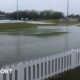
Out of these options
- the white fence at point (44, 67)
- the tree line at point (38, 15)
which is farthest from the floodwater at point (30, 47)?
the tree line at point (38, 15)

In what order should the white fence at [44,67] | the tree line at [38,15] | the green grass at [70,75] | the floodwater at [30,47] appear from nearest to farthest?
the white fence at [44,67] → the green grass at [70,75] → the floodwater at [30,47] → the tree line at [38,15]

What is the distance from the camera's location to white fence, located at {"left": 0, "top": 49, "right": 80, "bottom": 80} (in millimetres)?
6566

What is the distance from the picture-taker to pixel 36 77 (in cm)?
744

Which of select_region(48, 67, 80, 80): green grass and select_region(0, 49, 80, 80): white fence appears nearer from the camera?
select_region(0, 49, 80, 80): white fence

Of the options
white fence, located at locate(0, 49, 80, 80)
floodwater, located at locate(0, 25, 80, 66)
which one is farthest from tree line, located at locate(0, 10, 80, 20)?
white fence, located at locate(0, 49, 80, 80)

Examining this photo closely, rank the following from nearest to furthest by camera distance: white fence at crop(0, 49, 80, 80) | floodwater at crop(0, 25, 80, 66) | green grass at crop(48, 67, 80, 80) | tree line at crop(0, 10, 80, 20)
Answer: white fence at crop(0, 49, 80, 80), green grass at crop(48, 67, 80, 80), floodwater at crop(0, 25, 80, 66), tree line at crop(0, 10, 80, 20)

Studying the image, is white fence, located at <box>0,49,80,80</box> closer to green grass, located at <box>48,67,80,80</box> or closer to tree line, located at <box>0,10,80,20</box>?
green grass, located at <box>48,67,80,80</box>

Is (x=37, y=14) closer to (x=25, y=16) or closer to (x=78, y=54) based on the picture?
(x=25, y=16)

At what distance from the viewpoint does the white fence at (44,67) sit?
259 inches

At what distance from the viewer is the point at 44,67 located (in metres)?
7.74

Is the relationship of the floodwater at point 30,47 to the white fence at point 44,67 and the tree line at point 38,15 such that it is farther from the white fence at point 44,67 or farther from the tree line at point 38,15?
the tree line at point 38,15

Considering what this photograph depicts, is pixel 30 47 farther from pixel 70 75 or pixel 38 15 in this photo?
pixel 38 15

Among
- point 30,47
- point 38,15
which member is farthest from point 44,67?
point 38,15

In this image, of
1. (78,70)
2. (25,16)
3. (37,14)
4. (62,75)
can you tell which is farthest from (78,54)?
(37,14)
